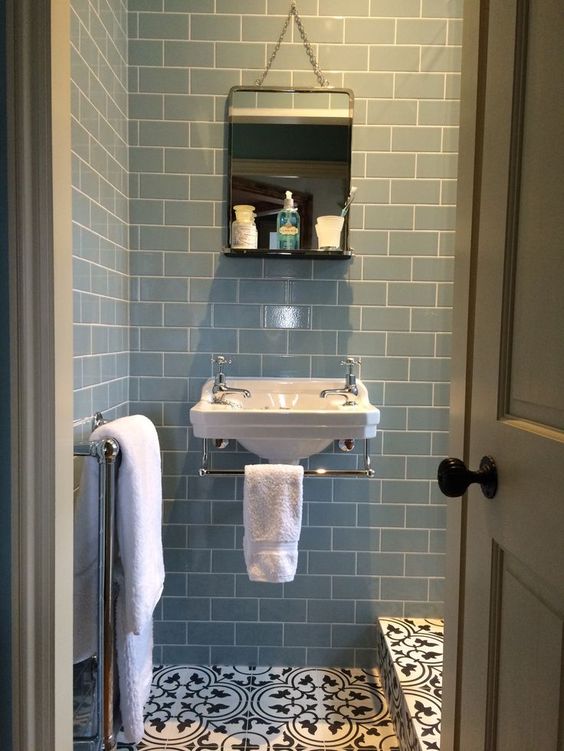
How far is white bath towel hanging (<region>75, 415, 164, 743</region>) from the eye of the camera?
1375 mm

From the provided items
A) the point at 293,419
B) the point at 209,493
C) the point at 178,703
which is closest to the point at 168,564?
the point at 209,493

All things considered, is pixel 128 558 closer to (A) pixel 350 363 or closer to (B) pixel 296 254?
(A) pixel 350 363

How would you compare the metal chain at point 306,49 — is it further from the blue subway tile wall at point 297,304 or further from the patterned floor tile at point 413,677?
the patterned floor tile at point 413,677

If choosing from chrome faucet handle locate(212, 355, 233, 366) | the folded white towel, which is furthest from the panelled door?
chrome faucet handle locate(212, 355, 233, 366)

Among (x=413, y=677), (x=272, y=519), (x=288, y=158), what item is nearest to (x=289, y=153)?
(x=288, y=158)

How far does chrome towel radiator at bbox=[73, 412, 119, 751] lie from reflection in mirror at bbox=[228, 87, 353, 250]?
36.5 inches

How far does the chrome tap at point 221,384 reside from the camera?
1.89m

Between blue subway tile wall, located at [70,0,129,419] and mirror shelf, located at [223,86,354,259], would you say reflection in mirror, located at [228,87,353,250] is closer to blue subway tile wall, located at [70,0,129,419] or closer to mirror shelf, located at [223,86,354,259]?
mirror shelf, located at [223,86,354,259]

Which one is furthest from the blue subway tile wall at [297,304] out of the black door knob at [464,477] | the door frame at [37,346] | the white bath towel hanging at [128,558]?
the black door knob at [464,477]

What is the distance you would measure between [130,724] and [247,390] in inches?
42.5

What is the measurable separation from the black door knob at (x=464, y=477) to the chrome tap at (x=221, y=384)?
1.14 metres

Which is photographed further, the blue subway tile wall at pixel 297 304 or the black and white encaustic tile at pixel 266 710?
the blue subway tile wall at pixel 297 304

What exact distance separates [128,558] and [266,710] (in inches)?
32.2

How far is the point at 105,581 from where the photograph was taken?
1.34 meters
